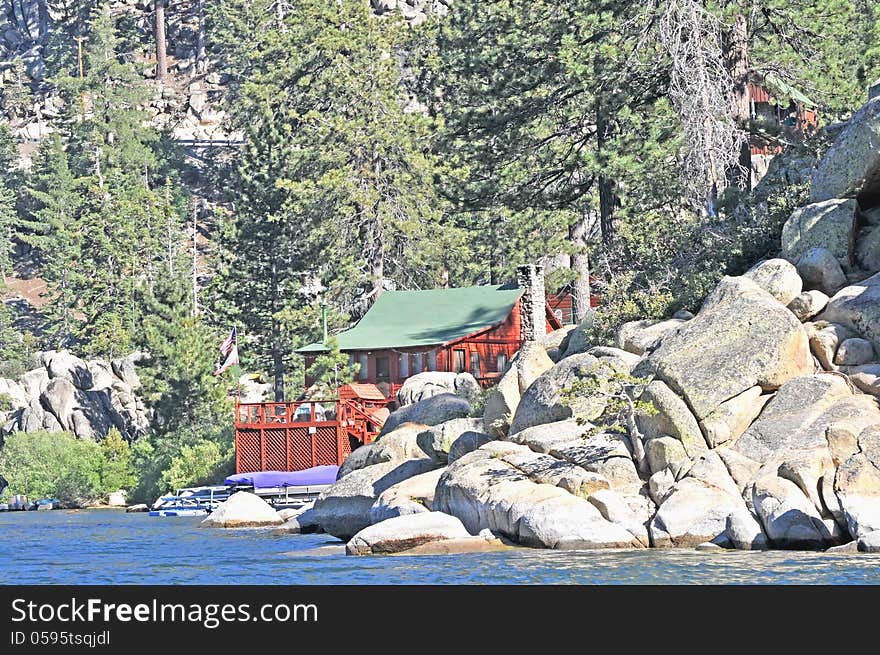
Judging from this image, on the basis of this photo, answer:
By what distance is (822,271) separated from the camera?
29.5m

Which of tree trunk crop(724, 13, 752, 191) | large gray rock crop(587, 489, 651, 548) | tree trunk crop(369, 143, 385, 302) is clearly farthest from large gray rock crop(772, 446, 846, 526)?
tree trunk crop(369, 143, 385, 302)

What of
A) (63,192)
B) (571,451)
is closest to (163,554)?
(571,451)

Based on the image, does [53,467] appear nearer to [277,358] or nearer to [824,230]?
[277,358]

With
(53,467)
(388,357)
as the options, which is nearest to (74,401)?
(53,467)

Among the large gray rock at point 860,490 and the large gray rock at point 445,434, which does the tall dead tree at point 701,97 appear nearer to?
the large gray rock at point 445,434

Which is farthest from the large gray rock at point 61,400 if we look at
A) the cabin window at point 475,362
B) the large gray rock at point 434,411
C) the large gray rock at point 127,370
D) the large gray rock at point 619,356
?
the large gray rock at point 619,356

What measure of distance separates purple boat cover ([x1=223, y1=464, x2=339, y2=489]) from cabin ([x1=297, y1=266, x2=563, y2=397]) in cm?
883

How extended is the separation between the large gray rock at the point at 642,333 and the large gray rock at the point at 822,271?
2953 mm

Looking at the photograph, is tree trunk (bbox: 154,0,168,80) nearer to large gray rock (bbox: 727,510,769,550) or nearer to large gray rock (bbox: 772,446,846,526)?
large gray rock (bbox: 772,446,846,526)

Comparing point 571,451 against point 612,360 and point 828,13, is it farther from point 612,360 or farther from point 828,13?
point 828,13

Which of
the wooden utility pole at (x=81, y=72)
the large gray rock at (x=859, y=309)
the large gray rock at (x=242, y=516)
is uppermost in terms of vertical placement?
the wooden utility pole at (x=81, y=72)

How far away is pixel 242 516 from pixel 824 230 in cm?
1910

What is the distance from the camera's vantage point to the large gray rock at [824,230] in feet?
98.3

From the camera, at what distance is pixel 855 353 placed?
27.0 m
